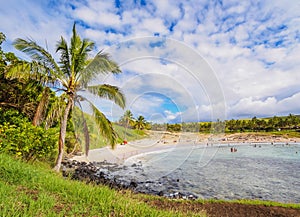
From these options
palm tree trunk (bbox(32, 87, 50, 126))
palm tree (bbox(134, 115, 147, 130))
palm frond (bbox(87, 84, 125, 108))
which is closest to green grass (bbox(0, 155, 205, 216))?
palm tree trunk (bbox(32, 87, 50, 126))

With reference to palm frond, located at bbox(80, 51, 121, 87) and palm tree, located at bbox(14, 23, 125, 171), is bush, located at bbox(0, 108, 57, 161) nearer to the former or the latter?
palm tree, located at bbox(14, 23, 125, 171)

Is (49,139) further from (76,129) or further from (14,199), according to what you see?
(14,199)

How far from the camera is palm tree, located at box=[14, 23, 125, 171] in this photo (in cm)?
927

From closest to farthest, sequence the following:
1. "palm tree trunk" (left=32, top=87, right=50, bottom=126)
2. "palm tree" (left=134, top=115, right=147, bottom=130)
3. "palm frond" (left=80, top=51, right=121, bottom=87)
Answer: "palm tree trunk" (left=32, top=87, right=50, bottom=126)
"palm frond" (left=80, top=51, right=121, bottom=87)
"palm tree" (left=134, top=115, right=147, bottom=130)

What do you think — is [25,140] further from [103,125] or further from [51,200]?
[51,200]

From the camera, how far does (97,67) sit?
943 cm

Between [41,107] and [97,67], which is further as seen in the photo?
[97,67]

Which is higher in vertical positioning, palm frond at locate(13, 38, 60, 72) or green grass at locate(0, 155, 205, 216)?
palm frond at locate(13, 38, 60, 72)

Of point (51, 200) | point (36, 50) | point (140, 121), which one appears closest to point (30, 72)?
point (36, 50)

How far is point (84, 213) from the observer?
344cm

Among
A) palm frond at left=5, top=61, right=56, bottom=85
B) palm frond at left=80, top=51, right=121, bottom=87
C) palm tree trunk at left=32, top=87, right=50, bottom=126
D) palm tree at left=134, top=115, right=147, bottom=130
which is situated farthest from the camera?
palm tree at left=134, top=115, right=147, bottom=130

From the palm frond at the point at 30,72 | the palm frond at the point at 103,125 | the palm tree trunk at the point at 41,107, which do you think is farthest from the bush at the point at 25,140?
the palm frond at the point at 103,125

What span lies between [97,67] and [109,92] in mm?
1333

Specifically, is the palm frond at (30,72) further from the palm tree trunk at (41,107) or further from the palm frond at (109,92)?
the palm frond at (109,92)
